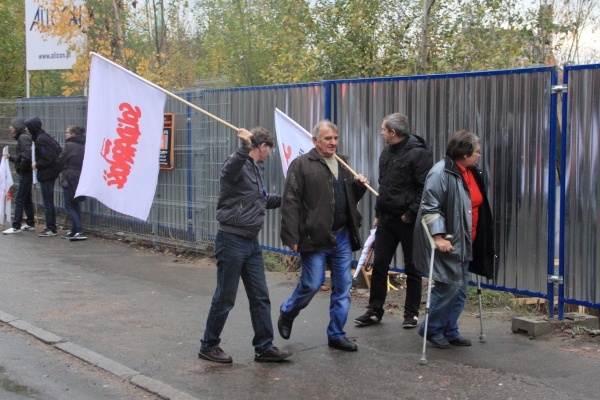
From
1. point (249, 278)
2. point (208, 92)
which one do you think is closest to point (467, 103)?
point (249, 278)

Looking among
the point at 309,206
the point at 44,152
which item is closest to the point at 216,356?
the point at 309,206

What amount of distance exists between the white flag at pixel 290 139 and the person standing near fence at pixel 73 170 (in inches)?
193

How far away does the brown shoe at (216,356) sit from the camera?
6305 millimetres

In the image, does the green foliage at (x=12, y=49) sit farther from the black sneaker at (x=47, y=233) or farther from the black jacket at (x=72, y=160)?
the black jacket at (x=72, y=160)

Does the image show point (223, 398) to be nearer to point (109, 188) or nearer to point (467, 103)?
point (467, 103)

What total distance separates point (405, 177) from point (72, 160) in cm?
731

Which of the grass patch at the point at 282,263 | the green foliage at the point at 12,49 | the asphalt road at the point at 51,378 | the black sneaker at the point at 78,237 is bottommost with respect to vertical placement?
the asphalt road at the point at 51,378

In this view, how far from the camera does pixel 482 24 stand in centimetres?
1252

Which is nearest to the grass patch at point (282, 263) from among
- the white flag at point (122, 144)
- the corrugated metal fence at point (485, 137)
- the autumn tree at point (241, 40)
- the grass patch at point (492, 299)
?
the corrugated metal fence at point (485, 137)

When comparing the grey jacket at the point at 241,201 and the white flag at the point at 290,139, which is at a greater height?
the white flag at the point at 290,139

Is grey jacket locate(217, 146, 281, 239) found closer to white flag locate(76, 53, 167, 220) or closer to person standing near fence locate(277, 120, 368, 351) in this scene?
person standing near fence locate(277, 120, 368, 351)

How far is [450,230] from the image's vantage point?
21.1 ft

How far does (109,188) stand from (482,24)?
6457 mm

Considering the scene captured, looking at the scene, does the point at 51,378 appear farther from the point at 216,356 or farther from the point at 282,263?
the point at 282,263
